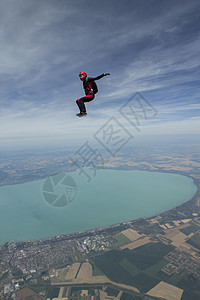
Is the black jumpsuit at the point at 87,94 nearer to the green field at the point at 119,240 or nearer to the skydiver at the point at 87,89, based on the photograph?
the skydiver at the point at 87,89

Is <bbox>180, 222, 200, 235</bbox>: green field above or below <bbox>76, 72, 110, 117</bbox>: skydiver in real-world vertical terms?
below

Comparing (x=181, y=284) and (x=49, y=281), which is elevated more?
(x=49, y=281)

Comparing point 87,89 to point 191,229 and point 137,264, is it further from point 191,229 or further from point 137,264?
point 191,229

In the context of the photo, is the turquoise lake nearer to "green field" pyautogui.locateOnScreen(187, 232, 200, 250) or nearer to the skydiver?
"green field" pyautogui.locateOnScreen(187, 232, 200, 250)

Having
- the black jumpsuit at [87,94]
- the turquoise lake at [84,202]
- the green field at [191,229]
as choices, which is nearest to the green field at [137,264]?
the green field at [191,229]

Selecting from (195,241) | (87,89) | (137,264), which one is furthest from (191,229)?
(87,89)

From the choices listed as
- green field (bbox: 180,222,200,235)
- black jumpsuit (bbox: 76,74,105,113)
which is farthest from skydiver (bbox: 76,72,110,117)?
green field (bbox: 180,222,200,235)

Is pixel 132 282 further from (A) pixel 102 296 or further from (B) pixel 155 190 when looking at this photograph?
(B) pixel 155 190

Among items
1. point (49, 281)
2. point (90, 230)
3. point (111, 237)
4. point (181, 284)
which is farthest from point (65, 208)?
point (181, 284)
